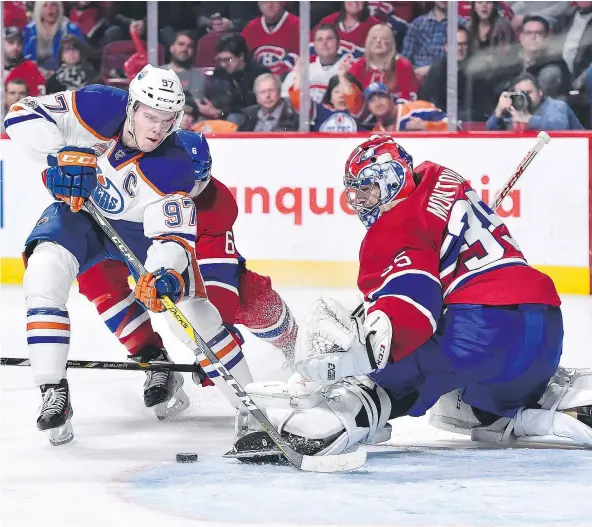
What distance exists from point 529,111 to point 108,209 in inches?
128

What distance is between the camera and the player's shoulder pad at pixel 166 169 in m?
3.58

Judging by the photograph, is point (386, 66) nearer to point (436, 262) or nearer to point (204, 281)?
point (204, 281)

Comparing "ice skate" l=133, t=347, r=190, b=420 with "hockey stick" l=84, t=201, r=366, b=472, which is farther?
"ice skate" l=133, t=347, r=190, b=420

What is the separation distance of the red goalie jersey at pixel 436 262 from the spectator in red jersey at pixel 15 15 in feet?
14.4

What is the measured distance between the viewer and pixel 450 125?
21.6 ft

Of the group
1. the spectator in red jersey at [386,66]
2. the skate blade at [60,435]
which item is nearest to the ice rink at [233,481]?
the skate blade at [60,435]

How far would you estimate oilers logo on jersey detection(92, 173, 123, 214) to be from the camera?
3.65m

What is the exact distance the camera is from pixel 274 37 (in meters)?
6.88

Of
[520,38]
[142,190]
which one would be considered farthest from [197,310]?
[520,38]

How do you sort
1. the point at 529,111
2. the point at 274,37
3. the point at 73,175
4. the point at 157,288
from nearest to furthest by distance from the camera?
the point at 157,288
the point at 73,175
the point at 529,111
the point at 274,37

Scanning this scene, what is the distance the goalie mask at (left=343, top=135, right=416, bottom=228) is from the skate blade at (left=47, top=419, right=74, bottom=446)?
953mm

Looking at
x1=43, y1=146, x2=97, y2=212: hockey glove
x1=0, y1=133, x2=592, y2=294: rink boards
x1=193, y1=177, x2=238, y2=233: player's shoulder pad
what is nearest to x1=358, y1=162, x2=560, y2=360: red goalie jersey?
x1=43, y1=146, x2=97, y2=212: hockey glove

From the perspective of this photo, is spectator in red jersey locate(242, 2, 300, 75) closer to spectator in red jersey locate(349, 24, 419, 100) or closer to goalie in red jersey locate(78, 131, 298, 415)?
spectator in red jersey locate(349, 24, 419, 100)

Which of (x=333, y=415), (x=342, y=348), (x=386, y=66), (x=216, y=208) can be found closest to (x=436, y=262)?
(x=342, y=348)
